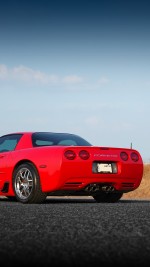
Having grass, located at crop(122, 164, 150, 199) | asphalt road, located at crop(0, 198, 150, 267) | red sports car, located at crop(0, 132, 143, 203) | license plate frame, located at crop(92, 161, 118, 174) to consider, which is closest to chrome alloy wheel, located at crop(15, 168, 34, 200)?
red sports car, located at crop(0, 132, 143, 203)

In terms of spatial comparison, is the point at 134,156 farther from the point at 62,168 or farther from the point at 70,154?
the point at 62,168

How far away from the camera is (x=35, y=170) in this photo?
8938 mm

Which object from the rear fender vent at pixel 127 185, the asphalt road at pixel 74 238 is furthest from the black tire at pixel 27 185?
the asphalt road at pixel 74 238

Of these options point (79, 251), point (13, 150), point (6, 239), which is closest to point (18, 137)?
point (13, 150)

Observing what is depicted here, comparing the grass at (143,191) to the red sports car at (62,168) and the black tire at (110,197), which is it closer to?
the black tire at (110,197)

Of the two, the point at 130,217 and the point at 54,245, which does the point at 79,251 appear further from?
the point at 130,217

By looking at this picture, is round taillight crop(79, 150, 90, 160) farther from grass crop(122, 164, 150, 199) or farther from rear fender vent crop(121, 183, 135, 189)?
grass crop(122, 164, 150, 199)

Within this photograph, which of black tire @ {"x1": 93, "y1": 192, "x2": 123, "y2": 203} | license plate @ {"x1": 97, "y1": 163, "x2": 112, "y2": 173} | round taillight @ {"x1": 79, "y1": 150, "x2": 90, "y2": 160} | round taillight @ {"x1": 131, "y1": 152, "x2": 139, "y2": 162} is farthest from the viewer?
black tire @ {"x1": 93, "y1": 192, "x2": 123, "y2": 203}

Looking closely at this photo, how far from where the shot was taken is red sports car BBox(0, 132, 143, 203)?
877 centimetres

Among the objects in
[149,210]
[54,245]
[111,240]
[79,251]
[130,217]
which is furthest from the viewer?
[149,210]

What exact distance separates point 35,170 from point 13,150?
3.46ft

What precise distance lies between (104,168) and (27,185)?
4.31 ft

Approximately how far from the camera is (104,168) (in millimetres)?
9055

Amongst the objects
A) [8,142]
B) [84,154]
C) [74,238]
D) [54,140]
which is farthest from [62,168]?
[74,238]
